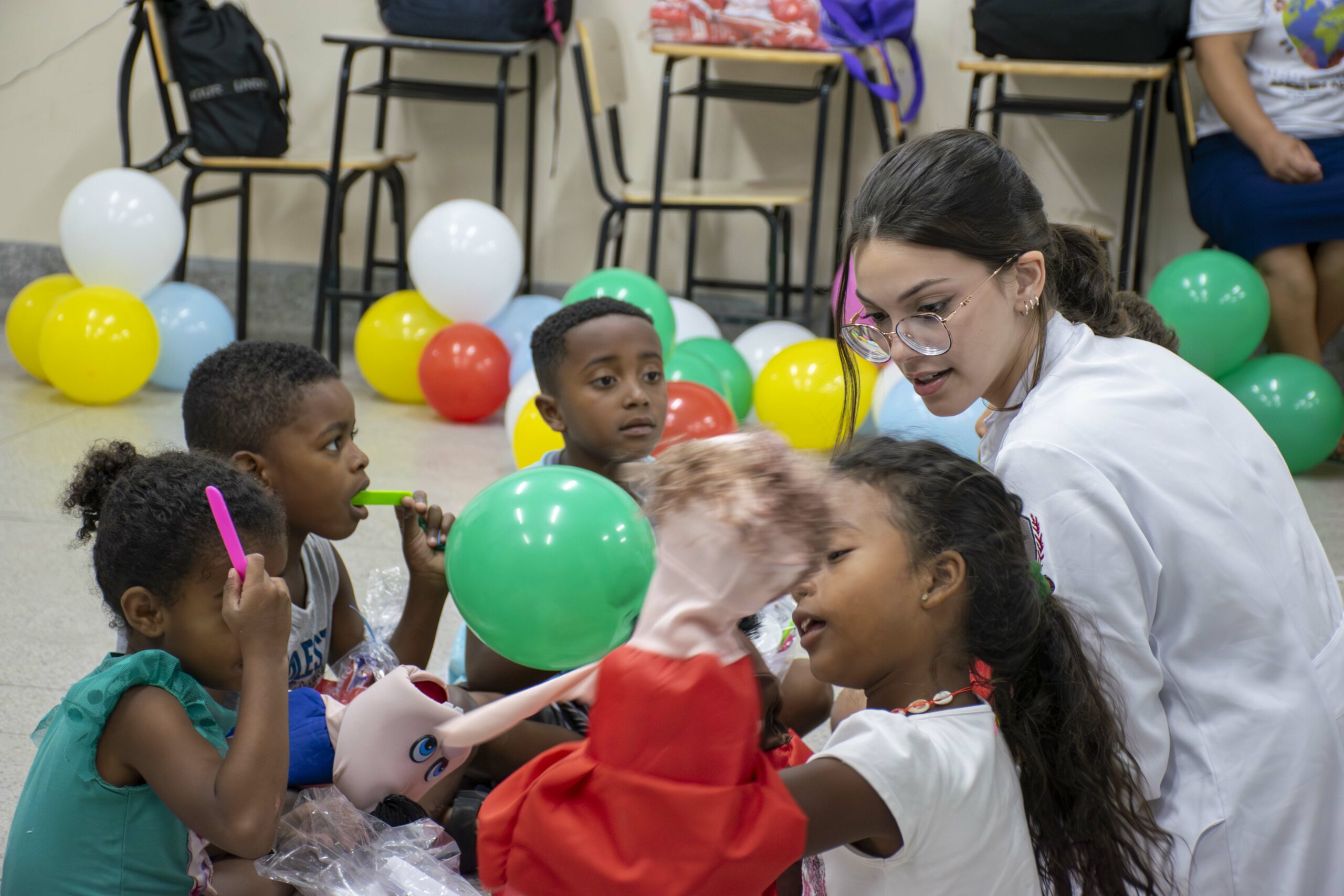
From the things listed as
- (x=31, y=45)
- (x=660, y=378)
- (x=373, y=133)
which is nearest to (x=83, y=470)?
(x=660, y=378)

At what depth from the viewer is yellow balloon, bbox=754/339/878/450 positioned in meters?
3.31

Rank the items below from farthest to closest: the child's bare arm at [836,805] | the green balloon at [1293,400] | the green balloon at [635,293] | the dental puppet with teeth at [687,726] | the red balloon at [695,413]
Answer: the green balloon at [1293,400] → the green balloon at [635,293] → the red balloon at [695,413] → the child's bare arm at [836,805] → the dental puppet with teeth at [687,726]

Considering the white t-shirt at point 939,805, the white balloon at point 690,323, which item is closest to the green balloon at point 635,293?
the white balloon at point 690,323

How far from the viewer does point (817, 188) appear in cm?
431

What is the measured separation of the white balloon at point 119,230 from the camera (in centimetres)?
389

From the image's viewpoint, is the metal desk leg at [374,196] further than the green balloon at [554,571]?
Yes

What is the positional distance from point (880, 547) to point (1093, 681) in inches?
9.3

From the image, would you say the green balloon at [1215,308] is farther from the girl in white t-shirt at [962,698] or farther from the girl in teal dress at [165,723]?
the girl in teal dress at [165,723]

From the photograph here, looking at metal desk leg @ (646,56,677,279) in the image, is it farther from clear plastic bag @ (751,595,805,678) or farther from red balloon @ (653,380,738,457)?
clear plastic bag @ (751,595,805,678)

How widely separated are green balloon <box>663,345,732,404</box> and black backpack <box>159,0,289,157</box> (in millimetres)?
1921

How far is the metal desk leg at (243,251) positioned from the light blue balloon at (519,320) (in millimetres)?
1068

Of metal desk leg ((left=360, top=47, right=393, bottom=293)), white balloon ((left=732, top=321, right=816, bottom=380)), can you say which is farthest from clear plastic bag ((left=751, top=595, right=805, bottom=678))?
metal desk leg ((left=360, top=47, right=393, bottom=293))

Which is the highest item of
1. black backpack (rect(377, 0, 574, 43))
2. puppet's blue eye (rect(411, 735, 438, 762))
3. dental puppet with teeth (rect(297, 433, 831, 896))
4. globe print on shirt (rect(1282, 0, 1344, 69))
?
globe print on shirt (rect(1282, 0, 1344, 69))

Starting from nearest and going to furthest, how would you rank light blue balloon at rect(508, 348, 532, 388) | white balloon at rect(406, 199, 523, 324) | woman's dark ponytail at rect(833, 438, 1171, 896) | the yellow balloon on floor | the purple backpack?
woman's dark ponytail at rect(833, 438, 1171, 896) < light blue balloon at rect(508, 348, 532, 388) < white balloon at rect(406, 199, 523, 324) < the yellow balloon on floor < the purple backpack
